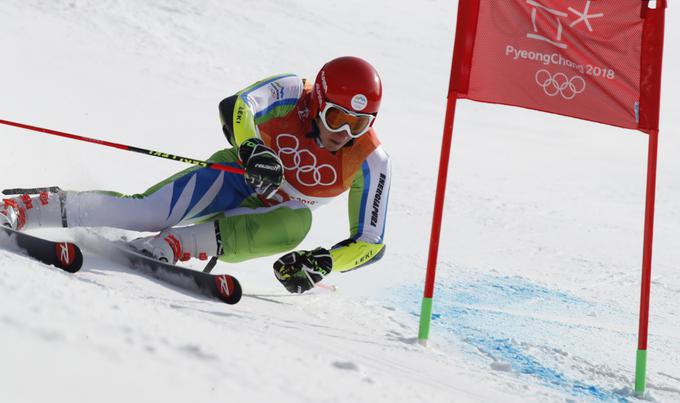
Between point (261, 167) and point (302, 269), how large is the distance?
61 cm

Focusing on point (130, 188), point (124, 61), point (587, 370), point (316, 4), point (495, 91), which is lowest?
point (587, 370)

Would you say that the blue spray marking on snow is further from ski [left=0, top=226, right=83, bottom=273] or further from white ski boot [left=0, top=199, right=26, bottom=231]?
white ski boot [left=0, top=199, right=26, bottom=231]

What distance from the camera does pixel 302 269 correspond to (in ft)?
14.0

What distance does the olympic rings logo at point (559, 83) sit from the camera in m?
4.25

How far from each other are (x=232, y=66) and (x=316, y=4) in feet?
20.5

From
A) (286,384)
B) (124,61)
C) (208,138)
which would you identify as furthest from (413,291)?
(124,61)

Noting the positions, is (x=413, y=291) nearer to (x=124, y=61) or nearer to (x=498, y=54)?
(x=498, y=54)

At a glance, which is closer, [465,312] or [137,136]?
[465,312]

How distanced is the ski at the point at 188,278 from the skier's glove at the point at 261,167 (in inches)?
21.1

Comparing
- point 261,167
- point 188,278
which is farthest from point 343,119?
point 188,278

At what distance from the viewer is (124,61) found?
39.9ft

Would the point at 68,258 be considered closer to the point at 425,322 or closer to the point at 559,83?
the point at 425,322

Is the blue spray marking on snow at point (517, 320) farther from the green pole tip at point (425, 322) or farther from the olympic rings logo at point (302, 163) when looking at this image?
the olympic rings logo at point (302, 163)

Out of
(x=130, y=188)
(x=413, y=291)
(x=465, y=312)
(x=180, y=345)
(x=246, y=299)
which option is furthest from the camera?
(x=130, y=188)
